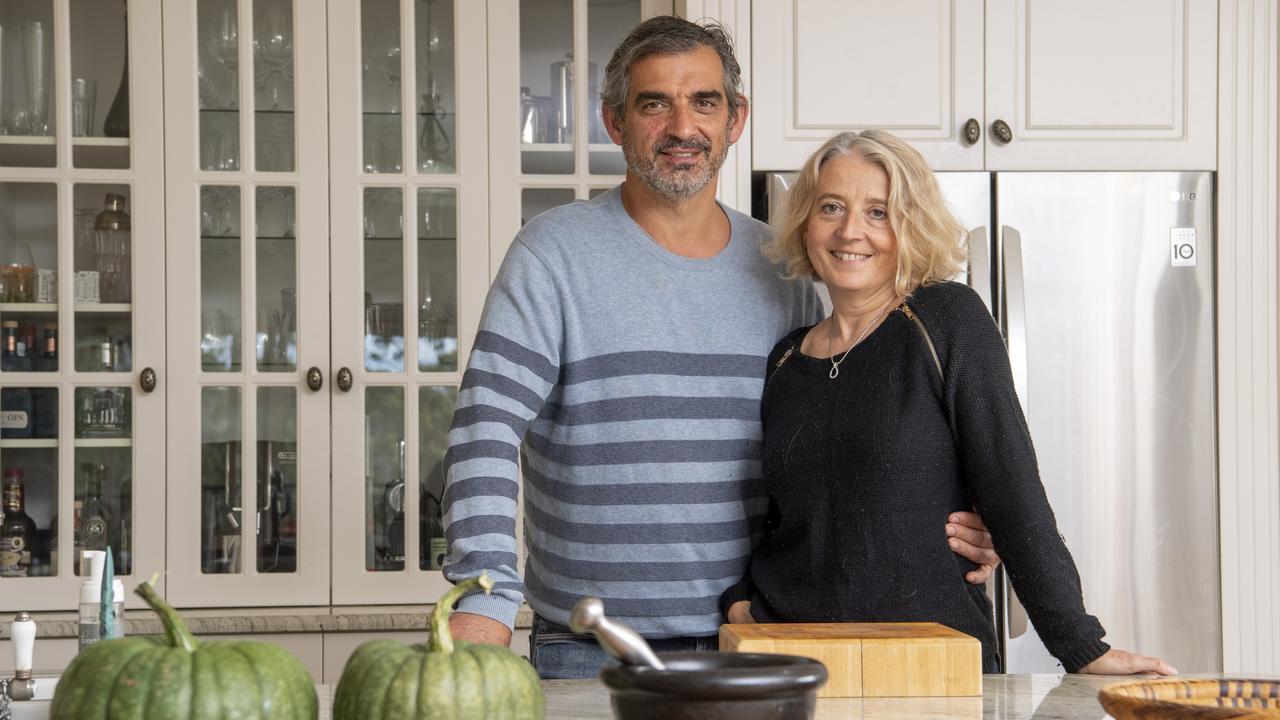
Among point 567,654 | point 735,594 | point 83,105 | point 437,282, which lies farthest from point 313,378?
point 735,594

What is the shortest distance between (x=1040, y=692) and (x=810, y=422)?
1.59ft

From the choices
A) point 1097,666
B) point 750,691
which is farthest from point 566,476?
point 750,691

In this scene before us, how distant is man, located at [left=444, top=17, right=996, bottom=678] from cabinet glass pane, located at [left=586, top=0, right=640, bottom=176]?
1.06 meters

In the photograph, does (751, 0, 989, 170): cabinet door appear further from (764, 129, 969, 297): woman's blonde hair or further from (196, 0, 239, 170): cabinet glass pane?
(196, 0, 239, 170): cabinet glass pane

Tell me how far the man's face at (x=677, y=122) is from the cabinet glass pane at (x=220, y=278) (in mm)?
1310

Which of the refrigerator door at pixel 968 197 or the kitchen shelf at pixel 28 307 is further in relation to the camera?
the kitchen shelf at pixel 28 307

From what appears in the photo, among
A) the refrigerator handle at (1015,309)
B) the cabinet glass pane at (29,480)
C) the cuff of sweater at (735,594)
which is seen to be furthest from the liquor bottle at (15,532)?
the refrigerator handle at (1015,309)

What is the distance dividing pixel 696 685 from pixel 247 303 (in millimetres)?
2309

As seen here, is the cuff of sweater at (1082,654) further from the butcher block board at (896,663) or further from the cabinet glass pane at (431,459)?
the cabinet glass pane at (431,459)

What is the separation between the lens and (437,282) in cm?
280

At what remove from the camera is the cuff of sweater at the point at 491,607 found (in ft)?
4.01

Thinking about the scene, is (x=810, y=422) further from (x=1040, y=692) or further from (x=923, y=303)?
(x=1040, y=692)

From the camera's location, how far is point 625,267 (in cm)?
170

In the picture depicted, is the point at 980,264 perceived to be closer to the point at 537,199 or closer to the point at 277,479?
the point at 537,199
